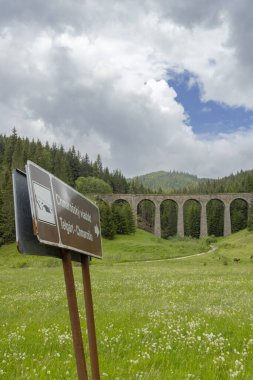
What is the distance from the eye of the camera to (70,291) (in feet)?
11.9

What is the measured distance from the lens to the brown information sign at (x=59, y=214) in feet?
10.3

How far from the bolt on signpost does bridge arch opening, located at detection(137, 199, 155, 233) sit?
16732 centimetres

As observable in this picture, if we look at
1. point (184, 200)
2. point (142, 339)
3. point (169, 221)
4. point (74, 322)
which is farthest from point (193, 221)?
point (74, 322)

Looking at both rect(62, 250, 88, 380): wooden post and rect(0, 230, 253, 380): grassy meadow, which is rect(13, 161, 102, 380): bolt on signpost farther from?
rect(0, 230, 253, 380): grassy meadow

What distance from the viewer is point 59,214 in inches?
138

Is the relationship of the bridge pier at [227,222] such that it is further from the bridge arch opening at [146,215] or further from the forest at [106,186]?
the bridge arch opening at [146,215]

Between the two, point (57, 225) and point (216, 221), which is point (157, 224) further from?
point (57, 225)

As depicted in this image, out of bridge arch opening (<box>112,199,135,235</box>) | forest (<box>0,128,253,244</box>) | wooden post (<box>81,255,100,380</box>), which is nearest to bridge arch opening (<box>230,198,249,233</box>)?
forest (<box>0,128,253,244</box>)

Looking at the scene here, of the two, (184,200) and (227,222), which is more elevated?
(184,200)

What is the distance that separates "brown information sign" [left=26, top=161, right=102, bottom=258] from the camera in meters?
3.14

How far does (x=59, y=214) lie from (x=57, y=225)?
16 cm

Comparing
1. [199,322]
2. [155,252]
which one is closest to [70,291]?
[199,322]

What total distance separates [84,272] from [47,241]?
1300mm

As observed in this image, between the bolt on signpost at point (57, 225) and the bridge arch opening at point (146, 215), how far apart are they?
167320mm
